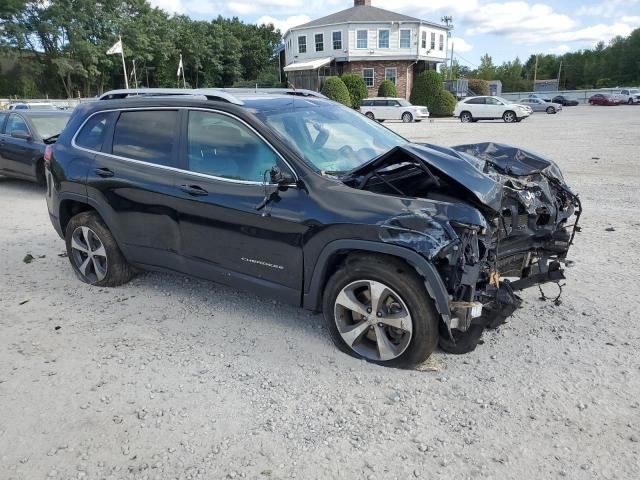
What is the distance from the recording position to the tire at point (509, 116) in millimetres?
30438

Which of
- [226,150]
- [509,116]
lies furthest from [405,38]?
[226,150]

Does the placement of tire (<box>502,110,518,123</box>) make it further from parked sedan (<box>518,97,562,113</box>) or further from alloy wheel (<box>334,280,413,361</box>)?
alloy wheel (<box>334,280,413,361</box>)

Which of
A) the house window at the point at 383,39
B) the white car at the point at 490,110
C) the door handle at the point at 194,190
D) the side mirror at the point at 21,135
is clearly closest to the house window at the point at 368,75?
the house window at the point at 383,39

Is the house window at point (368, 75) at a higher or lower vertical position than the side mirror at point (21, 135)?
higher

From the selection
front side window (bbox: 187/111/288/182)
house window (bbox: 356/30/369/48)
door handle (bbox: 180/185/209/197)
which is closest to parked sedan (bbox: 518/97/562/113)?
house window (bbox: 356/30/369/48)

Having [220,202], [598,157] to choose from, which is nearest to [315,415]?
[220,202]

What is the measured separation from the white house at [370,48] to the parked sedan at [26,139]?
112ft

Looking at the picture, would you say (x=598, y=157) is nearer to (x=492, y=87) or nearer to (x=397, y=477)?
(x=397, y=477)

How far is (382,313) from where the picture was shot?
3396 mm

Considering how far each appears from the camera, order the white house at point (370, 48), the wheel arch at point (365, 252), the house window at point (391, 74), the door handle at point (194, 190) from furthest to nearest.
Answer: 1. the house window at point (391, 74)
2. the white house at point (370, 48)
3. the door handle at point (194, 190)
4. the wheel arch at point (365, 252)

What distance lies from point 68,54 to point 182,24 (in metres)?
18.3

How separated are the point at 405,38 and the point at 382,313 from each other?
45.0m

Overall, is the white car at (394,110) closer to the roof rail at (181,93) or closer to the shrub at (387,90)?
the shrub at (387,90)

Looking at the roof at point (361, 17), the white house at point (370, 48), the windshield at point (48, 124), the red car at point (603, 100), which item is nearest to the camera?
the windshield at point (48, 124)
